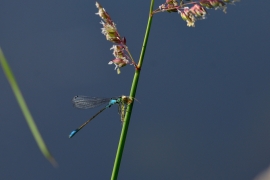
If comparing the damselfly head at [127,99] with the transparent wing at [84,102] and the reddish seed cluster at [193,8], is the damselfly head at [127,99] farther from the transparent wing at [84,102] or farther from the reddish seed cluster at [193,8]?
the transparent wing at [84,102]

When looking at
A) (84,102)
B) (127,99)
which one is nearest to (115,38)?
(127,99)

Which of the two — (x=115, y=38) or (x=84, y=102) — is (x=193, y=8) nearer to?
(x=115, y=38)

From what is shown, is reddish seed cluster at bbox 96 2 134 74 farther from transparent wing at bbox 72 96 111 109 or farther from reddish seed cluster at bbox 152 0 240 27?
transparent wing at bbox 72 96 111 109

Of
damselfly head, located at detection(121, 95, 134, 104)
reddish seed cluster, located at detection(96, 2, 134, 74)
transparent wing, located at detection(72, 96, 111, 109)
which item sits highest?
reddish seed cluster, located at detection(96, 2, 134, 74)

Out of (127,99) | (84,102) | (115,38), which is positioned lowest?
(84,102)

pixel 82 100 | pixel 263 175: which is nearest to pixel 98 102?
pixel 82 100

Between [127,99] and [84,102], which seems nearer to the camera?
[127,99]

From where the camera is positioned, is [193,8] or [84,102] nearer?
[193,8]

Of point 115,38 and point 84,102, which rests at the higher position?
point 115,38

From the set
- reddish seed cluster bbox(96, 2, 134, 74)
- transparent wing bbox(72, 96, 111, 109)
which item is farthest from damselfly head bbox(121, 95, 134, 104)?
transparent wing bbox(72, 96, 111, 109)
